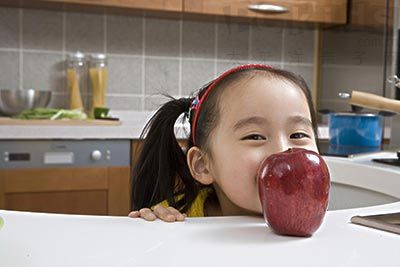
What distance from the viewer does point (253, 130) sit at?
30.8 inches

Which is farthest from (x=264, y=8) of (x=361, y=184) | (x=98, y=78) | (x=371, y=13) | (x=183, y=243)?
(x=183, y=243)

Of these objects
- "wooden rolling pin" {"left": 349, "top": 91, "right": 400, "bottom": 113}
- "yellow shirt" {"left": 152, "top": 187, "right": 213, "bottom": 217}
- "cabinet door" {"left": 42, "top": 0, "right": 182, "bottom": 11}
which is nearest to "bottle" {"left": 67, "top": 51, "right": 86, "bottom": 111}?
"cabinet door" {"left": 42, "top": 0, "right": 182, "bottom": 11}

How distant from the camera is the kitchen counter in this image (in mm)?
444

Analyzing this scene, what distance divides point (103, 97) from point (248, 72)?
70.7 inches

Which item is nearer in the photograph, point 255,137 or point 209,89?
point 255,137

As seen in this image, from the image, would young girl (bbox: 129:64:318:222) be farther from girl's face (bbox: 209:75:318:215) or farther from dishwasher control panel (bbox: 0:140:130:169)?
dishwasher control panel (bbox: 0:140:130:169)

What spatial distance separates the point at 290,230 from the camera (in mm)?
545

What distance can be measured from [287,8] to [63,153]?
4.21 feet

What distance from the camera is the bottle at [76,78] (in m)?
2.57

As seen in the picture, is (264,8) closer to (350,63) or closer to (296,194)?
(350,63)

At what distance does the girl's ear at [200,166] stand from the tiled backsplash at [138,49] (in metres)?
1.75

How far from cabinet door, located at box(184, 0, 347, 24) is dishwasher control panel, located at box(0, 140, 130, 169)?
781 mm

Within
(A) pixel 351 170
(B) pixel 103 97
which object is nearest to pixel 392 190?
(A) pixel 351 170


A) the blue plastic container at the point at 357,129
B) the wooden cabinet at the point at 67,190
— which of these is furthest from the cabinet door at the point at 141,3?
the blue plastic container at the point at 357,129
